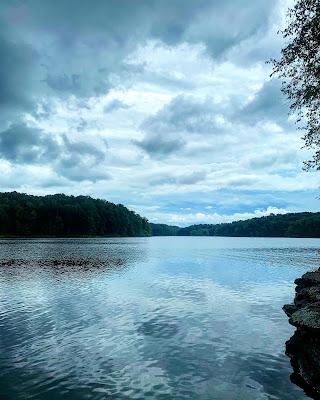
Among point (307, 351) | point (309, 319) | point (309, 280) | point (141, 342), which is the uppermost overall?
point (309, 280)

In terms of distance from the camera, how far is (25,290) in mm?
42469

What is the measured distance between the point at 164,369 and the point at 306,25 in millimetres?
25073

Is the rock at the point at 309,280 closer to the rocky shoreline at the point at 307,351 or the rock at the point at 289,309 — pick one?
the rock at the point at 289,309

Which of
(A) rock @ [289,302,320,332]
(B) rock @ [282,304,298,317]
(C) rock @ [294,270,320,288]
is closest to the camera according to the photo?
(A) rock @ [289,302,320,332]

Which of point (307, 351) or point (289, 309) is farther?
point (289, 309)

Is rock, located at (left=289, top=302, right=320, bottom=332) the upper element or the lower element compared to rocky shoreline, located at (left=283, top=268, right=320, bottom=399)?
upper

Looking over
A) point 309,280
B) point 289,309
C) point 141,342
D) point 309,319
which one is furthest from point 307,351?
point 309,280

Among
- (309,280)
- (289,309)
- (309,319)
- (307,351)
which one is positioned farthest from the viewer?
(309,280)

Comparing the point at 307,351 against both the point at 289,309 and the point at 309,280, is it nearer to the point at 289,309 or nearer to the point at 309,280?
the point at 289,309

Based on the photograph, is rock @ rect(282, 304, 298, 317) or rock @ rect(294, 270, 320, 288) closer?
rock @ rect(282, 304, 298, 317)

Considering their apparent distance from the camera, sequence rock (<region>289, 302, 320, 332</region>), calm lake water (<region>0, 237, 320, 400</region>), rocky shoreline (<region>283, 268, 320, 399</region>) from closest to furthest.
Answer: calm lake water (<region>0, 237, 320, 400</region>) → rocky shoreline (<region>283, 268, 320, 399</region>) → rock (<region>289, 302, 320, 332</region>)

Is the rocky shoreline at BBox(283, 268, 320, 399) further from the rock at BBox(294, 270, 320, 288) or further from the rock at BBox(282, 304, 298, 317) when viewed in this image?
the rock at BBox(294, 270, 320, 288)

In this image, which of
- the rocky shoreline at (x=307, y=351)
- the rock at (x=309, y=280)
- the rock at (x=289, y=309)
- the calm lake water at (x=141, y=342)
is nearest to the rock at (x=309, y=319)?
the rocky shoreline at (x=307, y=351)

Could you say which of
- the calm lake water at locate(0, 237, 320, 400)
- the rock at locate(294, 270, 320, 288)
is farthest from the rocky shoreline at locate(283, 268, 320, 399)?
the rock at locate(294, 270, 320, 288)
